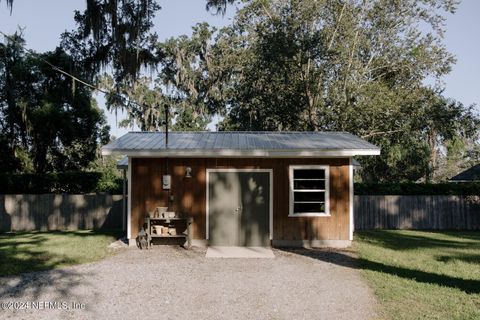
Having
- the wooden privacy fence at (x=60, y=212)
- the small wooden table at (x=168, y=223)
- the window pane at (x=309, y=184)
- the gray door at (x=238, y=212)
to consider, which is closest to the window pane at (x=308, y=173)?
the window pane at (x=309, y=184)

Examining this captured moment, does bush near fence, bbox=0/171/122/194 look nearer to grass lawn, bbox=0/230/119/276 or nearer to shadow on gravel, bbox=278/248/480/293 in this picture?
grass lawn, bbox=0/230/119/276

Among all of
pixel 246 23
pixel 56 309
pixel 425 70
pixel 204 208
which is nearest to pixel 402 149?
pixel 425 70

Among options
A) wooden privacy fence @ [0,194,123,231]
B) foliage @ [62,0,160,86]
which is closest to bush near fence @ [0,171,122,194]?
wooden privacy fence @ [0,194,123,231]

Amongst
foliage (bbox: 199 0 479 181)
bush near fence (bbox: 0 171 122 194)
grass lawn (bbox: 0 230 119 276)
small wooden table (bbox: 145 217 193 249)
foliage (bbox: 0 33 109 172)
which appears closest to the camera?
grass lawn (bbox: 0 230 119 276)

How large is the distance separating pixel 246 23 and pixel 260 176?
1674cm

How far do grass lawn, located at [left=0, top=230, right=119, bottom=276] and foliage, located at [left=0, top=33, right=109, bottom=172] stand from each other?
18.0 feet

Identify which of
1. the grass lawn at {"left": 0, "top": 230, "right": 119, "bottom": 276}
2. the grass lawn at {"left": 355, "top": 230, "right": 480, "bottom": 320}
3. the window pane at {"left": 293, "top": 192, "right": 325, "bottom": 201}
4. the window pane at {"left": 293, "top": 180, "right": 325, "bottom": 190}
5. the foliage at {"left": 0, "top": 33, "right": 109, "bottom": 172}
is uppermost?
the foliage at {"left": 0, "top": 33, "right": 109, "bottom": 172}

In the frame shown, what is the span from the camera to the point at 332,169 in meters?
11.9

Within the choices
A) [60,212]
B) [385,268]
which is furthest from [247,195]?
[60,212]

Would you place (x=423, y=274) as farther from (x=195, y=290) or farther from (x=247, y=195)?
(x=247, y=195)

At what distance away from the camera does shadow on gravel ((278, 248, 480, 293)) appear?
7.87 m

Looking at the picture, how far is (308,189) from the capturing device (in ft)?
39.3

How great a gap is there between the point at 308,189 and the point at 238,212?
196cm

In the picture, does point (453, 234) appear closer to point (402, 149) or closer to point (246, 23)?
point (402, 149)
